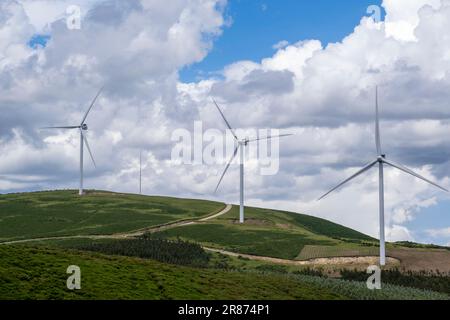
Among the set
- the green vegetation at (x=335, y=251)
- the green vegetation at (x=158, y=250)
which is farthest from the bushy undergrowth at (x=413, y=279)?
the green vegetation at (x=158, y=250)

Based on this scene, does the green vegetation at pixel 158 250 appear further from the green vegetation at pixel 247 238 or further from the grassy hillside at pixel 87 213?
the grassy hillside at pixel 87 213

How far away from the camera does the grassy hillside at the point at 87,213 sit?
11406 centimetres

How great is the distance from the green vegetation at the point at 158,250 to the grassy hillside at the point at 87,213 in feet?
101

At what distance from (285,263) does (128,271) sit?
4311 centimetres

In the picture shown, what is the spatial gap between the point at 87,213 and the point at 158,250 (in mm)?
57229

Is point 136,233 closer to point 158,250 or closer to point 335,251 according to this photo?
point 158,250

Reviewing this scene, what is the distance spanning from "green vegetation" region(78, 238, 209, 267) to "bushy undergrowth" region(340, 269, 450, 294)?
53.7 feet

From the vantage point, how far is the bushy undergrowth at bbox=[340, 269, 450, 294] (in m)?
61.1

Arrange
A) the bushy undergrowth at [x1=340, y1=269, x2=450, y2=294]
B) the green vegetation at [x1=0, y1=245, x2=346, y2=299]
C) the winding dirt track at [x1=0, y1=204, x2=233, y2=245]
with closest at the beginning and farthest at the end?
the green vegetation at [x1=0, y1=245, x2=346, y2=299] < the bushy undergrowth at [x1=340, y1=269, x2=450, y2=294] < the winding dirt track at [x1=0, y1=204, x2=233, y2=245]

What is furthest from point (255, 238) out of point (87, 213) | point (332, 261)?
point (87, 213)

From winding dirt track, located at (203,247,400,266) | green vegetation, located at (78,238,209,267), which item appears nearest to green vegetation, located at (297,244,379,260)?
winding dirt track, located at (203,247,400,266)

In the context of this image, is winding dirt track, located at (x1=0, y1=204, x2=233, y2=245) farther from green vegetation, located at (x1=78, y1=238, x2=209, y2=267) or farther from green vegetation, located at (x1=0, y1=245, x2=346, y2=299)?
green vegetation, located at (x1=0, y1=245, x2=346, y2=299)

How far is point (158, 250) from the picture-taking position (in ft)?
253
